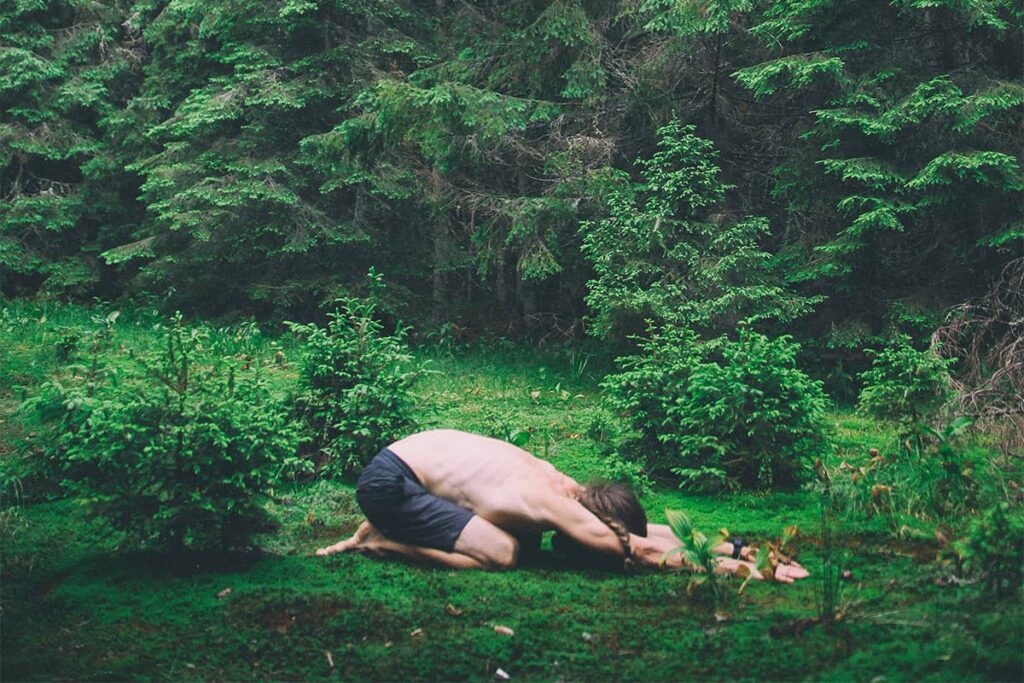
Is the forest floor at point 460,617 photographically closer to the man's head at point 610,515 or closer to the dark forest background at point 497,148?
the man's head at point 610,515

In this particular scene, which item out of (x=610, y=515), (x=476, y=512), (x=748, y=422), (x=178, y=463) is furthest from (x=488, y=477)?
(x=748, y=422)

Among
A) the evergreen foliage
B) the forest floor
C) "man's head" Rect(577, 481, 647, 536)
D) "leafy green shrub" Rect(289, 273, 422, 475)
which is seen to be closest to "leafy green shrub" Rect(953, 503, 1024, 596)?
the forest floor

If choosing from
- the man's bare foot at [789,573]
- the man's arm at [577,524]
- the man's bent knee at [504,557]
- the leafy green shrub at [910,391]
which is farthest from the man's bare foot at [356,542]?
the leafy green shrub at [910,391]

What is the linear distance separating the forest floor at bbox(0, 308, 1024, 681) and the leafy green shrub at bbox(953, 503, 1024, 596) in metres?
0.13

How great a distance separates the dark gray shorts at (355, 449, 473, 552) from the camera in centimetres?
509

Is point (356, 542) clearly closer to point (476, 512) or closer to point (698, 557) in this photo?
point (476, 512)

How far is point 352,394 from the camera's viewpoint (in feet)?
21.8

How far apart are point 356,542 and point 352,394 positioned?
155 centimetres

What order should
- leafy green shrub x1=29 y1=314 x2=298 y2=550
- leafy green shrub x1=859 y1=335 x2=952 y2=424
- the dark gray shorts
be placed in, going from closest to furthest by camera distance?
leafy green shrub x1=29 y1=314 x2=298 y2=550 < the dark gray shorts < leafy green shrub x1=859 y1=335 x2=952 y2=424

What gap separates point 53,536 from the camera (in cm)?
570

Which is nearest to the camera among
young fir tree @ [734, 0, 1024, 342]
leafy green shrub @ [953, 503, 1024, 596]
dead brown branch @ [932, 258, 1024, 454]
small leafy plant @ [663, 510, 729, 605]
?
leafy green shrub @ [953, 503, 1024, 596]

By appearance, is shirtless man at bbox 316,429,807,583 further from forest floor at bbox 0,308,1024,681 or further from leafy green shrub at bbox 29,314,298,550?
leafy green shrub at bbox 29,314,298,550

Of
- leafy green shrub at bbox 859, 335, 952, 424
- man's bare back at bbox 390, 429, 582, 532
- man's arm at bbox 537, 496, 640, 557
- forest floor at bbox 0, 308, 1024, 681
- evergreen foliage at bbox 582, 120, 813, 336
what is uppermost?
evergreen foliage at bbox 582, 120, 813, 336

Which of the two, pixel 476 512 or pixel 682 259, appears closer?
pixel 476 512
